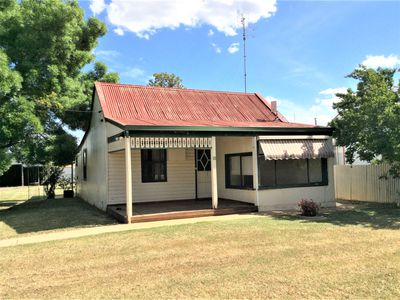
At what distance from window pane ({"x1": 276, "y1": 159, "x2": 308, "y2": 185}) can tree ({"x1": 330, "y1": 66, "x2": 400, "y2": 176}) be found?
1.92m

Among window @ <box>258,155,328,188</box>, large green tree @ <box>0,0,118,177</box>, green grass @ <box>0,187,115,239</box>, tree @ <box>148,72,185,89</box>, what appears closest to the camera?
green grass @ <box>0,187,115,239</box>

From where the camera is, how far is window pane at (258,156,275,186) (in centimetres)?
1345

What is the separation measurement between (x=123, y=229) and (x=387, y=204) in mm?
10641

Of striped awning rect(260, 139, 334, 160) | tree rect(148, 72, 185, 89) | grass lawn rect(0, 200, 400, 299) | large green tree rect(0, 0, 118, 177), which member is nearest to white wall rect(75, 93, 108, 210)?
large green tree rect(0, 0, 118, 177)

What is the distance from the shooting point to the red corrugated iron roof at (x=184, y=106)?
15.0m

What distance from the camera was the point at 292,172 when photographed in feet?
46.4

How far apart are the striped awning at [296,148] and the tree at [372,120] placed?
0.95m

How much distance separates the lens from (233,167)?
15.2 metres

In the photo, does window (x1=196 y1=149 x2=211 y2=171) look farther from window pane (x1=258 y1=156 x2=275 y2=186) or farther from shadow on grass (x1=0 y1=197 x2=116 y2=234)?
shadow on grass (x1=0 y1=197 x2=116 y2=234)

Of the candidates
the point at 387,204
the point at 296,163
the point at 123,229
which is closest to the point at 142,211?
the point at 123,229

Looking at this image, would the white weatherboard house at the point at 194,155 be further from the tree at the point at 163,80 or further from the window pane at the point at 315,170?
the tree at the point at 163,80

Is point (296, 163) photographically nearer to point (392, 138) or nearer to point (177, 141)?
point (392, 138)

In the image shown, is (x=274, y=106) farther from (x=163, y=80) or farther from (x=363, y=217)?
(x=163, y=80)

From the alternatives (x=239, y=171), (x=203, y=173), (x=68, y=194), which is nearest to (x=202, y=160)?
(x=203, y=173)
